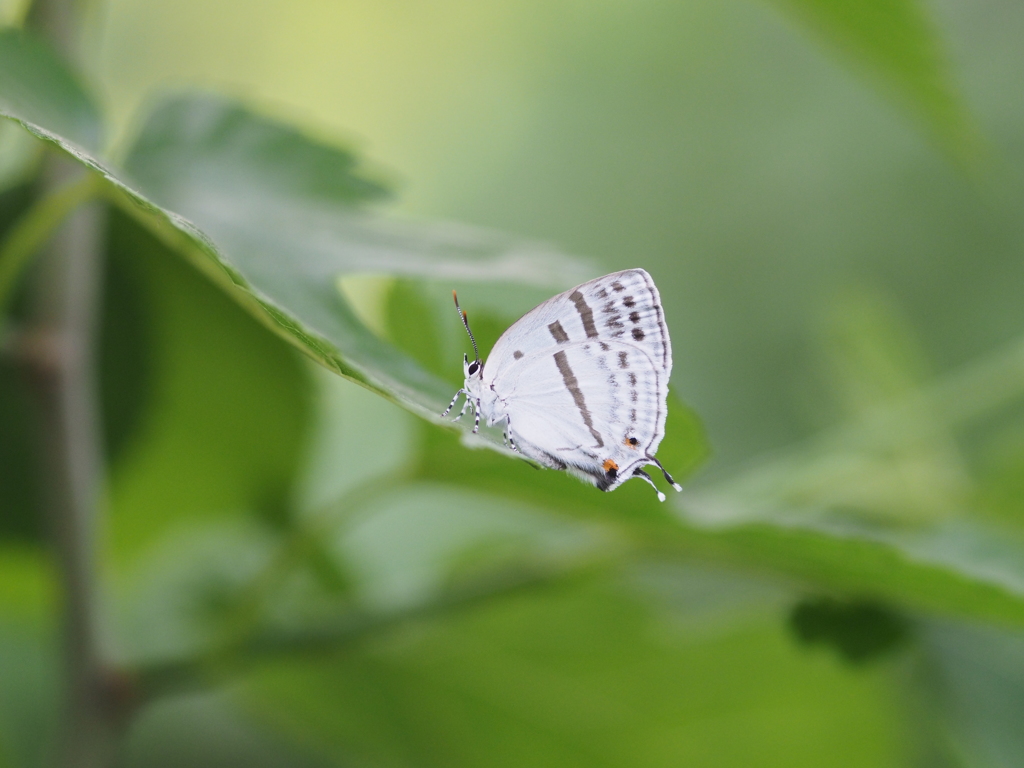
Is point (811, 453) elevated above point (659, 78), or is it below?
below

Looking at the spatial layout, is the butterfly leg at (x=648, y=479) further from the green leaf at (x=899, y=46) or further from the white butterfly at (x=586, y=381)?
the green leaf at (x=899, y=46)

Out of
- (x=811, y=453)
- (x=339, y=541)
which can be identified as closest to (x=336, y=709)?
(x=339, y=541)

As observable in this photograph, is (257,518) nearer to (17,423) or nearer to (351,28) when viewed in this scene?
(17,423)

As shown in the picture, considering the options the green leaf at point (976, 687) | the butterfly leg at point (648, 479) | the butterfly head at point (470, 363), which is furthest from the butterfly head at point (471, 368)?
the green leaf at point (976, 687)

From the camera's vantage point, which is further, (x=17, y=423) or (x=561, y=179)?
(x=561, y=179)

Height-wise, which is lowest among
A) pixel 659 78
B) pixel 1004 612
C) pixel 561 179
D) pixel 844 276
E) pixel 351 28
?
pixel 1004 612

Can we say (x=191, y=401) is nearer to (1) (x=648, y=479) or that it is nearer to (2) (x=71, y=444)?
(2) (x=71, y=444)

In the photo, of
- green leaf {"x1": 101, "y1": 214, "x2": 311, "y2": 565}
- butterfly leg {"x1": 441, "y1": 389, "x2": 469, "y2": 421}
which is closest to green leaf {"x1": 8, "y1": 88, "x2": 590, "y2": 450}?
butterfly leg {"x1": 441, "y1": 389, "x2": 469, "y2": 421}
